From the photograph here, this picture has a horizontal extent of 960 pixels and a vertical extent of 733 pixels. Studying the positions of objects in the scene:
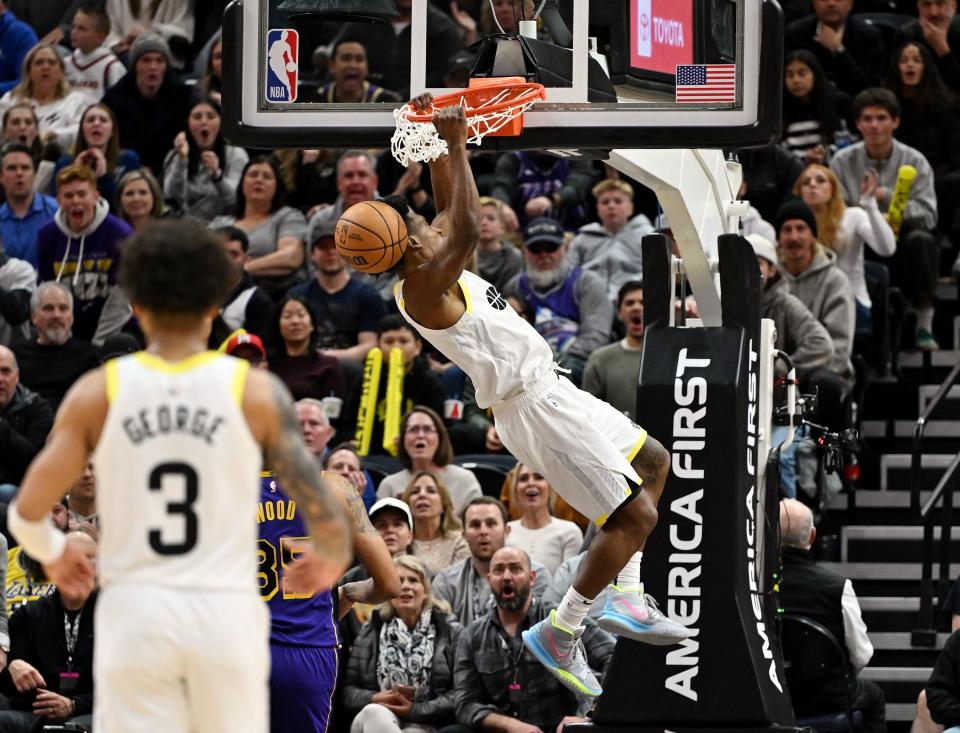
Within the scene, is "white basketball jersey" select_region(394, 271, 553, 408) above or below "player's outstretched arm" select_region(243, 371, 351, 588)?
above

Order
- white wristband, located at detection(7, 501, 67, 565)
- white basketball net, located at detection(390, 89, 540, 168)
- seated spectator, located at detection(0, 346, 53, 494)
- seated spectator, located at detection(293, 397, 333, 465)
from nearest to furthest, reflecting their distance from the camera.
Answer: white wristband, located at detection(7, 501, 67, 565) < white basketball net, located at detection(390, 89, 540, 168) < seated spectator, located at detection(293, 397, 333, 465) < seated spectator, located at detection(0, 346, 53, 494)

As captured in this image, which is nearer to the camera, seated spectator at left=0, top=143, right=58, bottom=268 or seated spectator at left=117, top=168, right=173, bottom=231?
seated spectator at left=117, top=168, right=173, bottom=231

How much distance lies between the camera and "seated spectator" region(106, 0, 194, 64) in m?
17.3

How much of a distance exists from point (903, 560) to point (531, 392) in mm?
5462

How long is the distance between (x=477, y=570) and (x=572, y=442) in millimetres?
3161

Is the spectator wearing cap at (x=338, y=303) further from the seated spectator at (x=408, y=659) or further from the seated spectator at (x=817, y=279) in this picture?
the seated spectator at (x=408, y=659)

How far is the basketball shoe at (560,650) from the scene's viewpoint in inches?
317

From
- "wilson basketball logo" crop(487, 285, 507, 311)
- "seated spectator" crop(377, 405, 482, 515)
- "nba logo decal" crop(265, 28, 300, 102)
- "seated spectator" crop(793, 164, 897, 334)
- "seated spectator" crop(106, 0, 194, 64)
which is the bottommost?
"seated spectator" crop(377, 405, 482, 515)

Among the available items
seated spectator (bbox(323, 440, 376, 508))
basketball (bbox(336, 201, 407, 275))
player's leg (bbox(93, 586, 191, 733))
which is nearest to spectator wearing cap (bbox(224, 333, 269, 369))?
seated spectator (bbox(323, 440, 376, 508))

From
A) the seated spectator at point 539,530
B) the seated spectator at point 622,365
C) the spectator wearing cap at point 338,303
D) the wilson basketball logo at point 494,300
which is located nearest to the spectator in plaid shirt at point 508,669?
the seated spectator at point 539,530

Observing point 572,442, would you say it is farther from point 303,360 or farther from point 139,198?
point 139,198

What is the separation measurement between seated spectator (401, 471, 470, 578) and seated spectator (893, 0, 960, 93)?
6207mm

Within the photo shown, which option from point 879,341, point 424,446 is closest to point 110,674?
point 424,446

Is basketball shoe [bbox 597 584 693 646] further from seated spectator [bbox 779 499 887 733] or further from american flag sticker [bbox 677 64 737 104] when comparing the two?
seated spectator [bbox 779 499 887 733]
